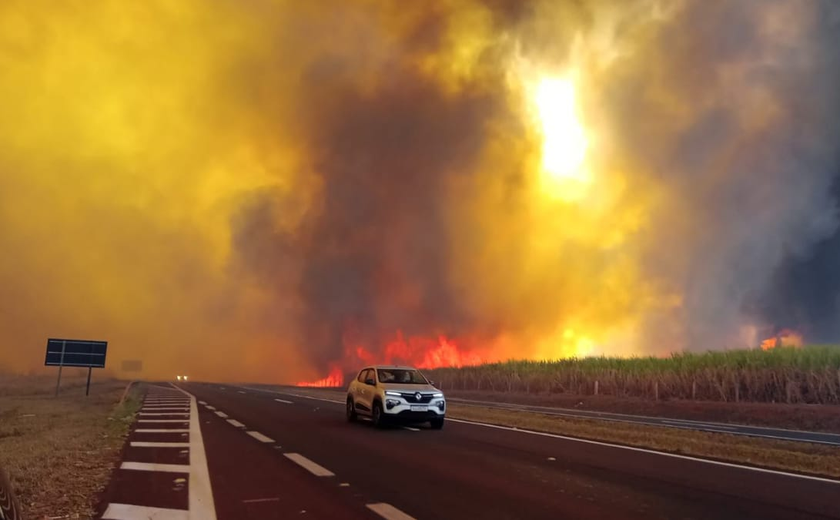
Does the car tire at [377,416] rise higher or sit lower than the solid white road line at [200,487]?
higher

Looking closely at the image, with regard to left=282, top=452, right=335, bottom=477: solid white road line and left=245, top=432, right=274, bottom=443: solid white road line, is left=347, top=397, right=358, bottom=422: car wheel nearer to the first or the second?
left=245, top=432, right=274, bottom=443: solid white road line

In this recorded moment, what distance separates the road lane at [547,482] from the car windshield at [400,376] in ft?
12.7

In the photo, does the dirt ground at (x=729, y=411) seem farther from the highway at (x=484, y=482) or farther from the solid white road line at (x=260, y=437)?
the solid white road line at (x=260, y=437)

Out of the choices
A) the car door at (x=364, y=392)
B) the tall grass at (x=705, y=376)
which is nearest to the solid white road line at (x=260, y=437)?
the car door at (x=364, y=392)

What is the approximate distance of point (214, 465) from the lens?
9570 millimetres

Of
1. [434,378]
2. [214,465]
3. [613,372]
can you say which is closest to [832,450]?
[214,465]

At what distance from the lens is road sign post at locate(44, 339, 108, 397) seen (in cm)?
4066

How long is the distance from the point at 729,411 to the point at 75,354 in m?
40.6

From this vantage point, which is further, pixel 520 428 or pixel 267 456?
pixel 520 428

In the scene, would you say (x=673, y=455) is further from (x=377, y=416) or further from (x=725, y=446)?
(x=377, y=416)

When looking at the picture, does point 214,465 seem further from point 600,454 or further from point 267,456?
point 600,454

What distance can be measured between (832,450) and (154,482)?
13647 mm

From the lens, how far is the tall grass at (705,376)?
26.2 m

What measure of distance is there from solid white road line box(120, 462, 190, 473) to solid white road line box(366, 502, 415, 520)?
3894mm
